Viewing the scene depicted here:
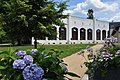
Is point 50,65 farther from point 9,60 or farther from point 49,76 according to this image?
point 9,60

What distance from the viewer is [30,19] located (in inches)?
732

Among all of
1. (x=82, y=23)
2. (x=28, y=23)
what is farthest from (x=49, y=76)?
(x=82, y=23)

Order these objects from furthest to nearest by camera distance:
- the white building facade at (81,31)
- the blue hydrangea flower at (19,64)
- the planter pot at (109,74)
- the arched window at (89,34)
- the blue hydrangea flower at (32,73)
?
→ the arched window at (89,34) < the white building facade at (81,31) < the planter pot at (109,74) < the blue hydrangea flower at (19,64) < the blue hydrangea flower at (32,73)

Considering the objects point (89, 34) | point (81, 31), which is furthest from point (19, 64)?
point (89, 34)

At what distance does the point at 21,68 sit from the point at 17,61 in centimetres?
10

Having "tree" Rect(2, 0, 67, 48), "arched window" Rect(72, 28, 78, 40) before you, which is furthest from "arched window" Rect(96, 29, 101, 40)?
"tree" Rect(2, 0, 67, 48)

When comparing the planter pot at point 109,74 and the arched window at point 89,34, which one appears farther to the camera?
the arched window at point 89,34

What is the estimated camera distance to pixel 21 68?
10.0ft

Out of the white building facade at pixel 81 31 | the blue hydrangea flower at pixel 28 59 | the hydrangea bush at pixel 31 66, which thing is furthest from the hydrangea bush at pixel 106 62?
the white building facade at pixel 81 31

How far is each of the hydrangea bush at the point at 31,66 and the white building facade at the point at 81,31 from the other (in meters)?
55.4

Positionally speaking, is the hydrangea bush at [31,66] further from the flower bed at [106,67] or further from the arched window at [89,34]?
the arched window at [89,34]

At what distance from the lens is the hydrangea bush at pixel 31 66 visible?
2.93 m

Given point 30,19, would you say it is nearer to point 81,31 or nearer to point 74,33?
point 74,33

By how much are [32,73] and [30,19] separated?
15.9 m
